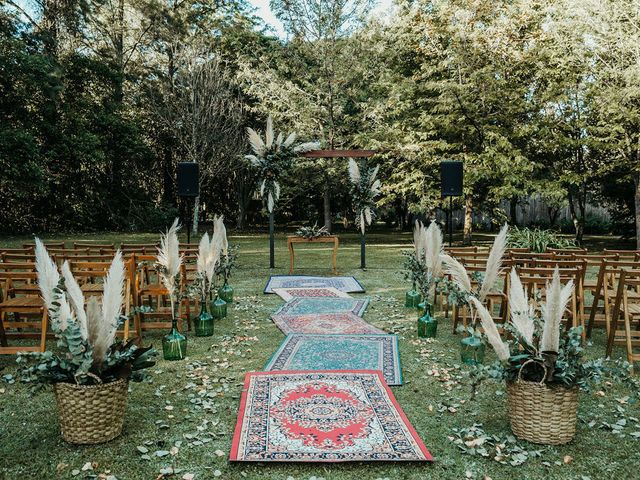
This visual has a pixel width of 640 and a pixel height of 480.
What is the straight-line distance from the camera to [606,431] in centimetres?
325

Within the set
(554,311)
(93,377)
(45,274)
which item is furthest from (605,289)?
(45,274)

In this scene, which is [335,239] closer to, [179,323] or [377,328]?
[377,328]

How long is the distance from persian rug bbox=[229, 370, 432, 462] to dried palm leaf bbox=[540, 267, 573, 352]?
0.97 meters

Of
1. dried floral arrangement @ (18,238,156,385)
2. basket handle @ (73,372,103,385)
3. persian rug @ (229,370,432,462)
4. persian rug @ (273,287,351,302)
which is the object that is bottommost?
persian rug @ (229,370,432,462)

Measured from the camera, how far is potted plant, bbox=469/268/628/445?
9.81 feet

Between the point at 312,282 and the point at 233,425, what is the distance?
6058 mm

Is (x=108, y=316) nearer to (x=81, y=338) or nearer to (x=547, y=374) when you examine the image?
(x=81, y=338)

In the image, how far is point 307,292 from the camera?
8.33 metres

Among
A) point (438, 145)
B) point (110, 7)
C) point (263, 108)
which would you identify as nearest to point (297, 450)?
point (438, 145)

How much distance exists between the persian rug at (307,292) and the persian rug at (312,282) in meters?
0.19

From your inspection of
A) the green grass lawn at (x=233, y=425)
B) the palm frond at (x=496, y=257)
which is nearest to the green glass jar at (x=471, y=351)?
the green grass lawn at (x=233, y=425)

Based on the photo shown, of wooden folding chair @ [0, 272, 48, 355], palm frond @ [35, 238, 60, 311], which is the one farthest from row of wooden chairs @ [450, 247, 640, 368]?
wooden folding chair @ [0, 272, 48, 355]

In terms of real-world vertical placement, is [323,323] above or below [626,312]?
below

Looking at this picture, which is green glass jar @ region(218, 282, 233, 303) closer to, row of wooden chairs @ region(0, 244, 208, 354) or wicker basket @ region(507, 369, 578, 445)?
row of wooden chairs @ region(0, 244, 208, 354)
